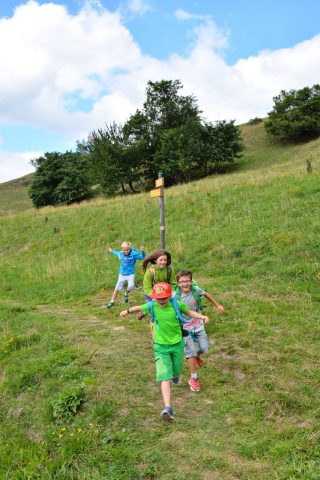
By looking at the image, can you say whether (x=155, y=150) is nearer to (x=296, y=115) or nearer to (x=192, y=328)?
(x=296, y=115)

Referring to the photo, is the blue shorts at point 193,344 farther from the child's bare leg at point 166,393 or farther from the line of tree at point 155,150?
the line of tree at point 155,150

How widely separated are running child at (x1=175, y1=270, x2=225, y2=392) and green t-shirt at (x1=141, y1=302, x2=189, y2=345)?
43 cm

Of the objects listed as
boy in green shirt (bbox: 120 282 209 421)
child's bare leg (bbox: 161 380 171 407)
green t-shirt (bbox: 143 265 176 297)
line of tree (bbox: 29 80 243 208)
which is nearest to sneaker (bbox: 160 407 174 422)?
child's bare leg (bbox: 161 380 171 407)

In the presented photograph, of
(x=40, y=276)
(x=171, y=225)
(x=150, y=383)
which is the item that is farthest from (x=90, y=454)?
(x=171, y=225)

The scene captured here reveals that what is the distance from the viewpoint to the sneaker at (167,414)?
430 centimetres

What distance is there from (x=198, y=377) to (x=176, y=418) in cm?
107

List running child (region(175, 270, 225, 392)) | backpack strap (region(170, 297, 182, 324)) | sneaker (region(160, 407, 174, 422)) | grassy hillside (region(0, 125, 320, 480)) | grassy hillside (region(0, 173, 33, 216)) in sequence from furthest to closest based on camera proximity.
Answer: grassy hillside (region(0, 173, 33, 216)), running child (region(175, 270, 225, 392)), backpack strap (region(170, 297, 182, 324)), sneaker (region(160, 407, 174, 422)), grassy hillside (region(0, 125, 320, 480))

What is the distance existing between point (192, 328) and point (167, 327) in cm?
72

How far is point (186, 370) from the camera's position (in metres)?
5.71

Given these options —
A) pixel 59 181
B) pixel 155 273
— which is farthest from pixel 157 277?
pixel 59 181

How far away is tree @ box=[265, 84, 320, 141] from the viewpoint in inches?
1635

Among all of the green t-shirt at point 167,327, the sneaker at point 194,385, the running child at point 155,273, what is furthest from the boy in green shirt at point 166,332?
the running child at point 155,273

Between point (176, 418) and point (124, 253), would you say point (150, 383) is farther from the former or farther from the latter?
point (124, 253)

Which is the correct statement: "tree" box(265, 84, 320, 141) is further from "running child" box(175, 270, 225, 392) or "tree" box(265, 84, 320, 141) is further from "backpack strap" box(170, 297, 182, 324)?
"backpack strap" box(170, 297, 182, 324)
